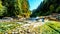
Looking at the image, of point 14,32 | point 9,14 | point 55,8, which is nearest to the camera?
point 14,32

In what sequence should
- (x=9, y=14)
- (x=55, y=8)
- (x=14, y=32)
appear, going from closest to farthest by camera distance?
(x=14, y=32), (x=9, y=14), (x=55, y=8)

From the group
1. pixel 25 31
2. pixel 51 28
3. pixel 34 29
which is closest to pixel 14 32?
pixel 25 31

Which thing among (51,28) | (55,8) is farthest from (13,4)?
(51,28)

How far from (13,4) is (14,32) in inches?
1133

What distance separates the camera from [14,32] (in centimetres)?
1194

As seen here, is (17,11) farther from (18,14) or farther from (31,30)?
(31,30)

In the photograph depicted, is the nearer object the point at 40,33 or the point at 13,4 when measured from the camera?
the point at 40,33

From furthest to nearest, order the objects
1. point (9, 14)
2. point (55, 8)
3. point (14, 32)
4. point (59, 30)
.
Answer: point (55, 8) < point (9, 14) < point (59, 30) < point (14, 32)

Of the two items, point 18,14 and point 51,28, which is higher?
point 51,28

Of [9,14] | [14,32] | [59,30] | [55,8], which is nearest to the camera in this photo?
[14,32]

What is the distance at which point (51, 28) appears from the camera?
13172mm

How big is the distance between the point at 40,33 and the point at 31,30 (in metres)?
0.81

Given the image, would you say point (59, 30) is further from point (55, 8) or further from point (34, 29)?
point (55, 8)

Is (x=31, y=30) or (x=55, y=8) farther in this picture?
(x=55, y=8)
